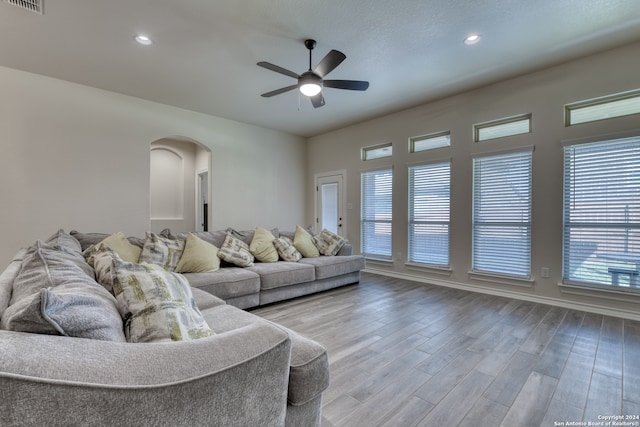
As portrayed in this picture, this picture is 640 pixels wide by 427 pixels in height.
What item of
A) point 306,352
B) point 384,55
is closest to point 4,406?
point 306,352

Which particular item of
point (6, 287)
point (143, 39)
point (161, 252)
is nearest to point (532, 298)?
point (161, 252)

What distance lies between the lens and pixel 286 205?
6.62 meters

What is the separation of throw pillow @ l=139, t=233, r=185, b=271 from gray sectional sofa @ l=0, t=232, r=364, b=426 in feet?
6.11

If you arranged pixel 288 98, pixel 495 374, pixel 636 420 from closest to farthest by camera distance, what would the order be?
pixel 636 420 < pixel 495 374 < pixel 288 98

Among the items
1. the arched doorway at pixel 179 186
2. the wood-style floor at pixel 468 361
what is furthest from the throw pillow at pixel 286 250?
the arched doorway at pixel 179 186

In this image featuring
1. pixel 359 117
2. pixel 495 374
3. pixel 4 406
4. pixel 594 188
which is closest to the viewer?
pixel 4 406

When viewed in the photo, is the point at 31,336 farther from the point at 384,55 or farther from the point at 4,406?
the point at 384,55

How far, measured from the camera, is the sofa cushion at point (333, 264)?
13.0 feet

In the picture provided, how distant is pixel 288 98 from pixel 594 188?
4228 millimetres

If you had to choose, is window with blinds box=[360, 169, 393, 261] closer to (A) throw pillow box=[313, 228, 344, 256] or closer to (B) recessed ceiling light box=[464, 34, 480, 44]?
(A) throw pillow box=[313, 228, 344, 256]

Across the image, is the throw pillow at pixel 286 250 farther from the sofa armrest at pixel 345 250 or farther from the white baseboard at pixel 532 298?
the white baseboard at pixel 532 298

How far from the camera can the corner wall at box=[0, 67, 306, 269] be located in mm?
3725

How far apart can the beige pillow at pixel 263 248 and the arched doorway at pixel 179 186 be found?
377cm

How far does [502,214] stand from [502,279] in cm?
92
